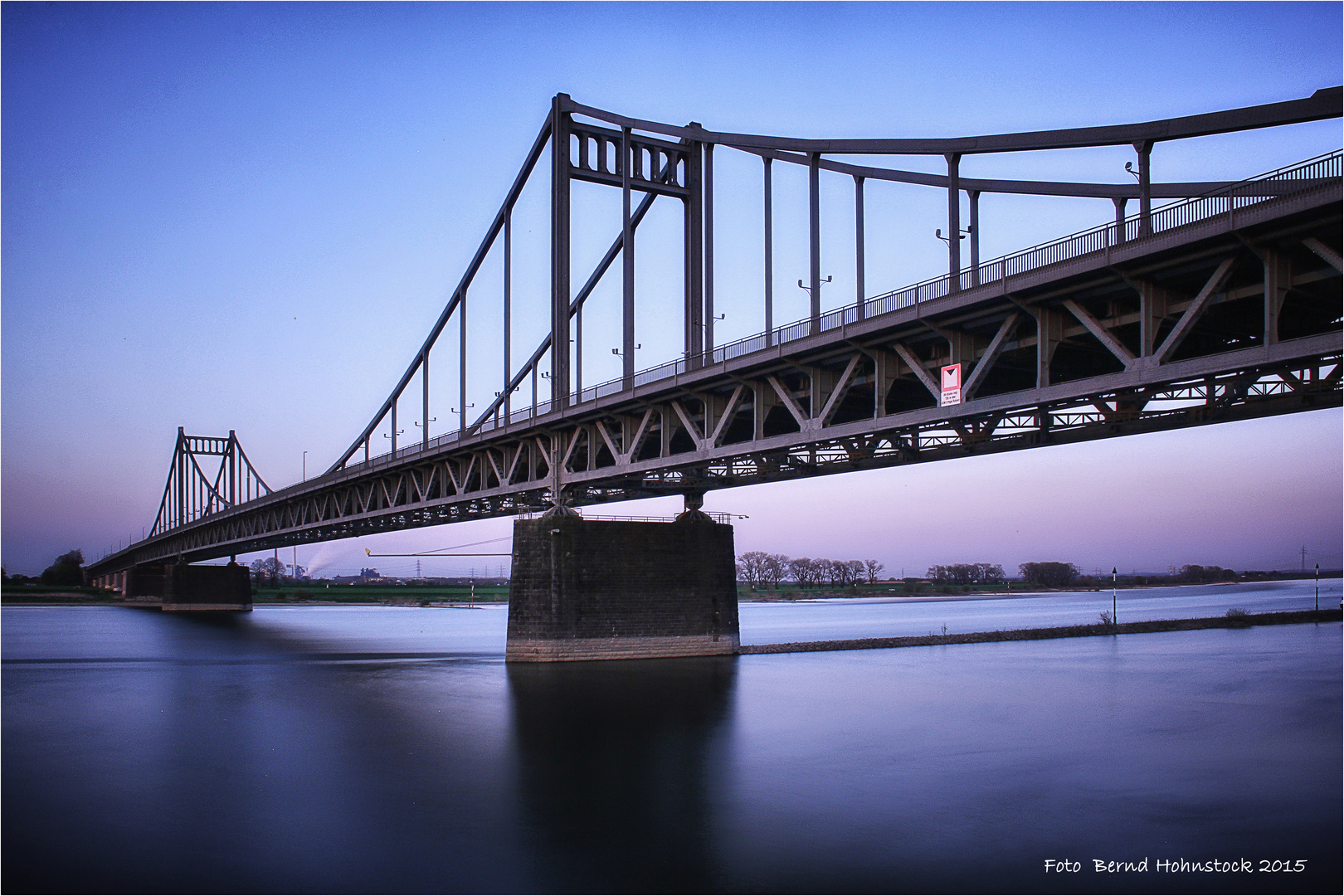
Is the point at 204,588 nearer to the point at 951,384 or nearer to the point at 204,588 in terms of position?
the point at 204,588

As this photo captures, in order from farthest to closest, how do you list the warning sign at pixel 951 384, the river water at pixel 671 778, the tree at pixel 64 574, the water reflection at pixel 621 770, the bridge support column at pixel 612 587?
the tree at pixel 64 574 < the bridge support column at pixel 612 587 < the warning sign at pixel 951 384 < the water reflection at pixel 621 770 < the river water at pixel 671 778

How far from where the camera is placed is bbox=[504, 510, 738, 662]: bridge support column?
109ft

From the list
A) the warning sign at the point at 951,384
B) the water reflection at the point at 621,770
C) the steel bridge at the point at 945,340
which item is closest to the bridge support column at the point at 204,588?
the steel bridge at the point at 945,340

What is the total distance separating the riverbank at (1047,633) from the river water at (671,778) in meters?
7.75

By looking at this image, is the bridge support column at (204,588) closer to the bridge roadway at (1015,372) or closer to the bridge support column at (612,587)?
the bridge roadway at (1015,372)

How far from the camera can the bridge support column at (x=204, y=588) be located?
305 feet

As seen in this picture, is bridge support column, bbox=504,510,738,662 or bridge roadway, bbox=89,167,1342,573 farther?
bridge support column, bbox=504,510,738,662

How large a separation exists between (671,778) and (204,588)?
287 ft

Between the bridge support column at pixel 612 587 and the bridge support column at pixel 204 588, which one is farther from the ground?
the bridge support column at pixel 612 587

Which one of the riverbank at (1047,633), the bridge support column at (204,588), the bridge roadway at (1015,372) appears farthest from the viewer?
the bridge support column at (204,588)

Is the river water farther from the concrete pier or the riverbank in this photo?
the concrete pier

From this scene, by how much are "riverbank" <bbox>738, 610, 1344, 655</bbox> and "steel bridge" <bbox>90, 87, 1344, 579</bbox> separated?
1174 centimetres

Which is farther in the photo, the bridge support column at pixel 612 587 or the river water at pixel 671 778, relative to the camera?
the bridge support column at pixel 612 587

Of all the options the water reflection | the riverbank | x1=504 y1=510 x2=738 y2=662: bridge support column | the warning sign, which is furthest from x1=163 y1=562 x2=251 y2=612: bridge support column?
the warning sign
